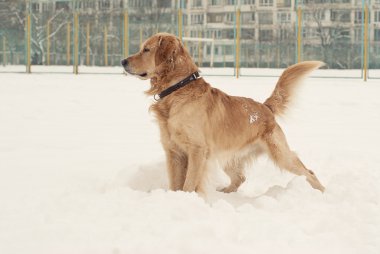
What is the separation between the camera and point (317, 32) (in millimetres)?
17922

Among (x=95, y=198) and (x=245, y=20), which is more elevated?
(x=245, y=20)

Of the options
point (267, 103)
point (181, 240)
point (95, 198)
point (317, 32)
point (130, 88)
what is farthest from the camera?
point (317, 32)

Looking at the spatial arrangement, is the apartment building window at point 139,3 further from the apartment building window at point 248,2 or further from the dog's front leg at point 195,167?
the dog's front leg at point 195,167

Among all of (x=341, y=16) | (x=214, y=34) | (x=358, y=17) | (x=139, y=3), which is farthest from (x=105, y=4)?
(x=358, y=17)

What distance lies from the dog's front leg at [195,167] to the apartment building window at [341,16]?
15.0m

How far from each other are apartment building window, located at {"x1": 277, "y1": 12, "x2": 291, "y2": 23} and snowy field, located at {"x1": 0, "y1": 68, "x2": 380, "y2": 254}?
11.1 metres

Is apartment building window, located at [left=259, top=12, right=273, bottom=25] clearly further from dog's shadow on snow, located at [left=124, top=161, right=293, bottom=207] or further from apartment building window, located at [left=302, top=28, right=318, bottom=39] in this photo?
dog's shadow on snow, located at [left=124, top=161, right=293, bottom=207]

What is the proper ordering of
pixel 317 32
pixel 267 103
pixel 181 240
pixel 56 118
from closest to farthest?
pixel 181 240, pixel 267 103, pixel 56 118, pixel 317 32

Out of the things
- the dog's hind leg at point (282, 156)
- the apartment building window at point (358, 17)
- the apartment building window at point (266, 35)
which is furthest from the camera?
the apartment building window at point (266, 35)

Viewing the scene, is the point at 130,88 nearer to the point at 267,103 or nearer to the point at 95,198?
the point at 267,103

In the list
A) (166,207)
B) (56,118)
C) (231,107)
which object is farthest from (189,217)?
(56,118)

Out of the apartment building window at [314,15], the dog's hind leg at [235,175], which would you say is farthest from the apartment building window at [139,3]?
the dog's hind leg at [235,175]

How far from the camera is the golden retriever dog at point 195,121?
11.3ft

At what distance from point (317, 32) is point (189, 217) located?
16.3 meters
